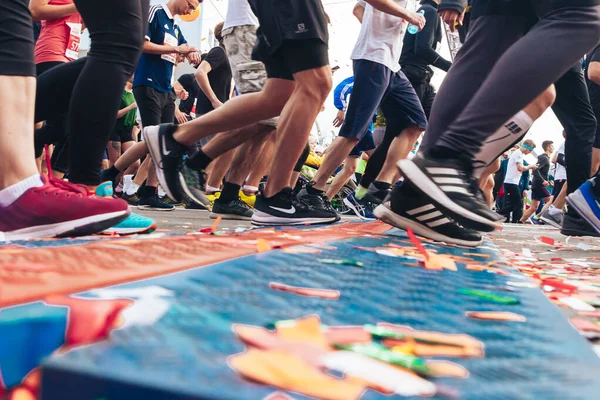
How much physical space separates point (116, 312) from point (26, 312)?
70mm

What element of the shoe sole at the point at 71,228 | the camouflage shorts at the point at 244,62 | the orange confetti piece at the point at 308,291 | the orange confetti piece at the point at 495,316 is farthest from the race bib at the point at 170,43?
the orange confetti piece at the point at 495,316

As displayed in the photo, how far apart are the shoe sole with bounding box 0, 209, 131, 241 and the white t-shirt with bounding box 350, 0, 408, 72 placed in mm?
2359

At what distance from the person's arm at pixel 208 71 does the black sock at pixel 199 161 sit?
5.67 feet

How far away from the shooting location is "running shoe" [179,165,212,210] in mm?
2225

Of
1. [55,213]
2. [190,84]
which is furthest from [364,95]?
[190,84]

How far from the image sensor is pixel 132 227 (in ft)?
5.39

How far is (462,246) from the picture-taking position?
176 cm

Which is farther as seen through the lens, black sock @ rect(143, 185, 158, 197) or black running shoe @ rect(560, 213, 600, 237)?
black sock @ rect(143, 185, 158, 197)

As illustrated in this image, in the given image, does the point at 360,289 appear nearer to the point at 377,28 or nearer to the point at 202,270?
the point at 202,270

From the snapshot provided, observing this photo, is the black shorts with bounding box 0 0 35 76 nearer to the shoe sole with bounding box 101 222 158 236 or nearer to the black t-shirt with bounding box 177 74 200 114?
the shoe sole with bounding box 101 222 158 236

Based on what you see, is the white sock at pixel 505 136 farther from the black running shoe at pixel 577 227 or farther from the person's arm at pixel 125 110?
the person's arm at pixel 125 110

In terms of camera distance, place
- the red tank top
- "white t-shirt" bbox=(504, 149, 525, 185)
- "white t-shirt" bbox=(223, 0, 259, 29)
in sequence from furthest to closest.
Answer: "white t-shirt" bbox=(504, 149, 525, 185)
"white t-shirt" bbox=(223, 0, 259, 29)
the red tank top

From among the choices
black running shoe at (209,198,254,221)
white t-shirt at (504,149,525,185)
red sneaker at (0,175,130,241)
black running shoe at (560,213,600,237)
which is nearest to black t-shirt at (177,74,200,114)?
black running shoe at (209,198,254,221)

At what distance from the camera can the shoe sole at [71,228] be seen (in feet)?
4.18
